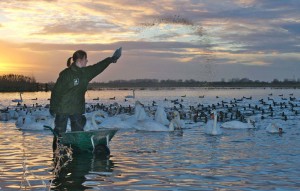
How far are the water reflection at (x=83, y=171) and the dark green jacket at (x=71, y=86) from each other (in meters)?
1.23

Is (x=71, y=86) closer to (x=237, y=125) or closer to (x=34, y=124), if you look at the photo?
(x=34, y=124)

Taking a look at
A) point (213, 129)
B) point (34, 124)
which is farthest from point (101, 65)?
point (34, 124)

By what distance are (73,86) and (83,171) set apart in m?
2.36

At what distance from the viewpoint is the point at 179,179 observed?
9.68 meters

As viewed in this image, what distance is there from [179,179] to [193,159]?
9.58 feet

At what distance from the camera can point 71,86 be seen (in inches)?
472

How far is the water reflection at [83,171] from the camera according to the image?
29.7 ft

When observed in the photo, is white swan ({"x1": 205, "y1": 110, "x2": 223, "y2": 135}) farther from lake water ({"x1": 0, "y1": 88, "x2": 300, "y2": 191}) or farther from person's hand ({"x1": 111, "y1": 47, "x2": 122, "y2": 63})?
person's hand ({"x1": 111, "y1": 47, "x2": 122, "y2": 63})

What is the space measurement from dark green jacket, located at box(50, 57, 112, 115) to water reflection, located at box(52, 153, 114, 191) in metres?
1.23

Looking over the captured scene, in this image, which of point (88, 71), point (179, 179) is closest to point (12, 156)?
point (88, 71)

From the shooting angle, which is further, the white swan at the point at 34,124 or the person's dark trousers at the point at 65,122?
the white swan at the point at 34,124

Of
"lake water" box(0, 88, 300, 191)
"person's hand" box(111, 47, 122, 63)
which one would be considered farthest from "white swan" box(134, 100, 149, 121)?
"person's hand" box(111, 47, 122, 63)

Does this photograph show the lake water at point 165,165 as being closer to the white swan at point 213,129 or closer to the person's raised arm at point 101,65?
the white swan at point 213,129

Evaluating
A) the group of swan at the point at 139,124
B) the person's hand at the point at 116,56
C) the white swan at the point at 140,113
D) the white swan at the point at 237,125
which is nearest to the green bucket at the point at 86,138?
the person's hand at the point at 116,56
